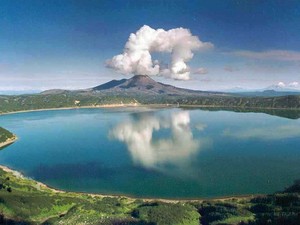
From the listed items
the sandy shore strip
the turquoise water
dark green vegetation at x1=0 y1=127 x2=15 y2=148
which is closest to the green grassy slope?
dark green vegetation at x1=0 y1=127 x2=15 y2=148

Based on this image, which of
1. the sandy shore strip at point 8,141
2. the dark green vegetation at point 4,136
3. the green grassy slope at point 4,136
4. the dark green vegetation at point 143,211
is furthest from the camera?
the green grassy slope at point 4,136

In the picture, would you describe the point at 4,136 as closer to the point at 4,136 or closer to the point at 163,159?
the point at 4,136

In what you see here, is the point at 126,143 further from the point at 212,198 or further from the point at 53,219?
the point at 53,219

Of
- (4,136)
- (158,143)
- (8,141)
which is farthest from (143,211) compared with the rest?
(4,136)

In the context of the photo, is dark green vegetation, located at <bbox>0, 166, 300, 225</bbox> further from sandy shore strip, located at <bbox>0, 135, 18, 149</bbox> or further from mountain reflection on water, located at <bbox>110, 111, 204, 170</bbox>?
sandy shore strip, located at <bbox>0, 135, 18, 149</bbox>

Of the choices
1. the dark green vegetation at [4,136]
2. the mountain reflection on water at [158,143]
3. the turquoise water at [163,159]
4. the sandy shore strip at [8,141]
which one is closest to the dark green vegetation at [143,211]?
the turquoise water at [163,159]

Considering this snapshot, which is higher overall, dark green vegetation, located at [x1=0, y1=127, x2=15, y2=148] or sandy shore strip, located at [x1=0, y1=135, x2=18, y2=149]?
dark green vegetation, located at [x1=0, y1=127, x2=15, y2=148]

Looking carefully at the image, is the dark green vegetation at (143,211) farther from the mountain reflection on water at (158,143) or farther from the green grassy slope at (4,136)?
the green grassy slope at (4,136)
